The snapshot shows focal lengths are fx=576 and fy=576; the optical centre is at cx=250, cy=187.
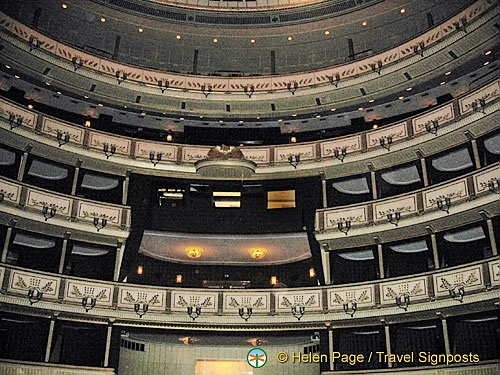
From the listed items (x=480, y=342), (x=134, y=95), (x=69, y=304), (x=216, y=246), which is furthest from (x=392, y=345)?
(x=134, y=95)

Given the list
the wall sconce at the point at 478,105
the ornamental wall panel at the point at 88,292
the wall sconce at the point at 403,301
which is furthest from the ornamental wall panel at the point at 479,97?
the ornamental wall panel at the point at 88,292

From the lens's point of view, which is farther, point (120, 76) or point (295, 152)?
point (120, 76)

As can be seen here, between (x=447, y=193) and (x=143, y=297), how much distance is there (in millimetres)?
11678

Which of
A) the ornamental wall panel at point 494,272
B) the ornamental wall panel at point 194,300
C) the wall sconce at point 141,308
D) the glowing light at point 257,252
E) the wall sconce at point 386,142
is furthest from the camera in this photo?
the glowing light at point 257,252

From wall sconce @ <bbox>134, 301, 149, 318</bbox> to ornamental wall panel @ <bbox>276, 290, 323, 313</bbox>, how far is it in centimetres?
489

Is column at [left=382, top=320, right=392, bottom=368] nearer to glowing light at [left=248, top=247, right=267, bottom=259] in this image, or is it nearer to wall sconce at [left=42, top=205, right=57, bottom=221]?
glowing light at [left=248, top=247, right=267, bottom=259]

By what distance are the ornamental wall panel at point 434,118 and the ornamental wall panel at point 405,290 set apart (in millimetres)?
5898

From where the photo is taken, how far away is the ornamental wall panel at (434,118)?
21250mm

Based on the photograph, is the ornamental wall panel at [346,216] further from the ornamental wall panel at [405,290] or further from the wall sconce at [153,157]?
the wall sconce at [153,157]

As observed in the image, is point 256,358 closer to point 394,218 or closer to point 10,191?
point 394,218

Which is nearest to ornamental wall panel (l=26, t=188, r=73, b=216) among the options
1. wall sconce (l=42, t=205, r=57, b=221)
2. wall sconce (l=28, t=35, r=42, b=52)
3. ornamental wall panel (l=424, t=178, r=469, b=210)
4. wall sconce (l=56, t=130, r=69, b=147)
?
wall sconce (l=42, t=205, r=57, b=221)

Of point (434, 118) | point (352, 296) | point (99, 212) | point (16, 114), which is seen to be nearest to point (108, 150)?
point (99, 212)

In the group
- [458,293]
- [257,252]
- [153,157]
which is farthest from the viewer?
[257,252]

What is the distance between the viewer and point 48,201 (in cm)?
2167
